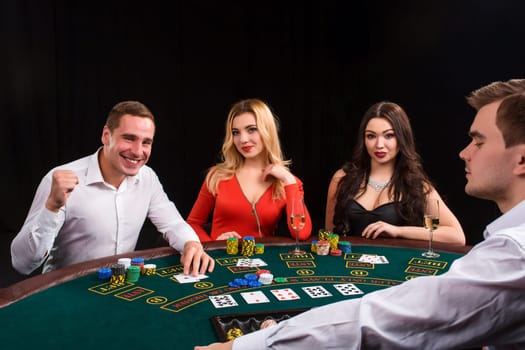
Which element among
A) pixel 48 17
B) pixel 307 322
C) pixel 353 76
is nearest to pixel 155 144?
pixel 48 17

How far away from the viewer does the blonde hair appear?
295 cm

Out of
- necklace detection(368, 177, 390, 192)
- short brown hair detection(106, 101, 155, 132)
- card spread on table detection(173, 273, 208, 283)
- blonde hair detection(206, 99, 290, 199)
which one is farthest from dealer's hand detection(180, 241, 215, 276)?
necklace detection(368, 177, 390, 192)

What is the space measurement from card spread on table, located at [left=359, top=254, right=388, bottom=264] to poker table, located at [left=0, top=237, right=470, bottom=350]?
26 millimetres

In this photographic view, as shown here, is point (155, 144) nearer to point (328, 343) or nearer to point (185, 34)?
point (185, 34)

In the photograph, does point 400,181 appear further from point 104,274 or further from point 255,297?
point 104,274

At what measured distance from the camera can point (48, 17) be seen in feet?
17.0

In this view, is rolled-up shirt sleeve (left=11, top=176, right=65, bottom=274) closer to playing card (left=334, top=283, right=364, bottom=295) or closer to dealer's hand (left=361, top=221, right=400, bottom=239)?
playing card (left=334, top=283, right=364, bottom=295)

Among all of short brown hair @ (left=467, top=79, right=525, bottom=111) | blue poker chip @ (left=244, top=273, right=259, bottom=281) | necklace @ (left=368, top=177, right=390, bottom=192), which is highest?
short brown hair @ (left=467, top=79, right=525, bottom=111)

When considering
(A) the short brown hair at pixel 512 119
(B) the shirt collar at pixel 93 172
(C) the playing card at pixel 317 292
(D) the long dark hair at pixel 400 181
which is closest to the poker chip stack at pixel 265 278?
(C) the playing card at pixel 317 292

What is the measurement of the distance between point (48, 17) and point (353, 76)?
3.94 m

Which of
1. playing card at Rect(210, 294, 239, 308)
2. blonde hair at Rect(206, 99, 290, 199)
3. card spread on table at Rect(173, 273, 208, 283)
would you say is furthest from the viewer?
blonde hair at Rect(206, 99, 290, 199)

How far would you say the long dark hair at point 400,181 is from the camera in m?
2.74

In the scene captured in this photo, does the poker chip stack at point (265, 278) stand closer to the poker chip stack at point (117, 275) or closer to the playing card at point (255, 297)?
the playing card at point (255, 297)

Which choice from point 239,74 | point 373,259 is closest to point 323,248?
point 373,259
